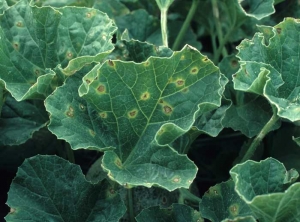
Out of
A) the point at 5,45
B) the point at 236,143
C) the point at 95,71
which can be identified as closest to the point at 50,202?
the point at 95,71

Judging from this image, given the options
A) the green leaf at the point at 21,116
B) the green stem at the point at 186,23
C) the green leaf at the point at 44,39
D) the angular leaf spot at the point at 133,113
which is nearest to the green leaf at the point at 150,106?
the angular leaf spot at the point at 133,113

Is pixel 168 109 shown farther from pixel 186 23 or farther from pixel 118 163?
pixel 186 23

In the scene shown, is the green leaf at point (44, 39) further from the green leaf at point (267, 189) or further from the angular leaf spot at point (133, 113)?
the green leaf at point (267, 189)

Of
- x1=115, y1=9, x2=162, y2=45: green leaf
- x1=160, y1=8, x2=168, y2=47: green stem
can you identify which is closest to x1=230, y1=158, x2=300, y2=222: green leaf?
x1=160, y1=8, x2=168, y2=47: green stem

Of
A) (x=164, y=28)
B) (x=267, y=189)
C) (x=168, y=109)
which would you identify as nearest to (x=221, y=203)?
(x=267, y=189)

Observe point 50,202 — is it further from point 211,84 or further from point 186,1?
point 186,1

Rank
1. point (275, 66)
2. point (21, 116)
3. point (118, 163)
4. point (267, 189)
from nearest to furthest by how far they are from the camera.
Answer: point (267, 189) < point (118, 163) < point (275, 66) < point (21, 116)
